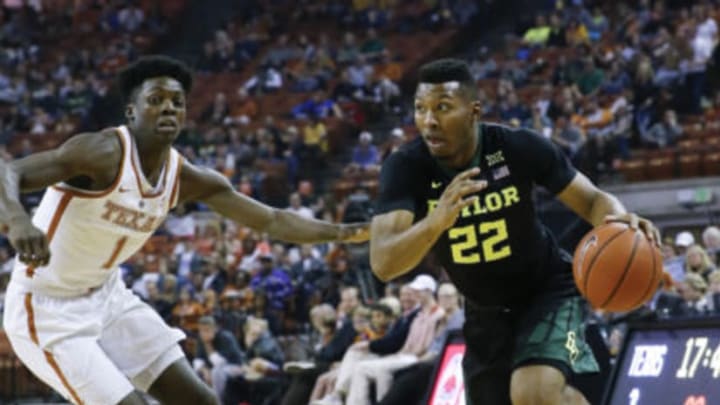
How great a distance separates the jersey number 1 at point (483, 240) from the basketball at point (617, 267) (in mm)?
332

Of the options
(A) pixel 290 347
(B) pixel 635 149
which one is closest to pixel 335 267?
(A) pixel 290 347

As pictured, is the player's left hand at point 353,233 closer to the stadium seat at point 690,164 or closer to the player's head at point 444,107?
the player's head at point 444,107

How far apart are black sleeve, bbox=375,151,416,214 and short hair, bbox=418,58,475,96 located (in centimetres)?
33

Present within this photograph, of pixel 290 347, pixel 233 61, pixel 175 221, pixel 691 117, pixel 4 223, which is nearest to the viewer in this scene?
pixel 4 223

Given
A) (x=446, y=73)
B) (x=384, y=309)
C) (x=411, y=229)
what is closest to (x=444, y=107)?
(x=446, y=73)

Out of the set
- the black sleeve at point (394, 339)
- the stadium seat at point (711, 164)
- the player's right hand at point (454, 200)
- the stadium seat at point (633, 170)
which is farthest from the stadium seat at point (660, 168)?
the player's right hand at point (454, 200)

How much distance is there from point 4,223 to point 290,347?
24.9 ft

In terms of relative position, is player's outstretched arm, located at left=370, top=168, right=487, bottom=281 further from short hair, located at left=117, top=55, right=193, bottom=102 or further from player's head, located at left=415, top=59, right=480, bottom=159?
short hair, located at left=117, top=55, right=193, bottom=102

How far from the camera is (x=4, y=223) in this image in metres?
5.23

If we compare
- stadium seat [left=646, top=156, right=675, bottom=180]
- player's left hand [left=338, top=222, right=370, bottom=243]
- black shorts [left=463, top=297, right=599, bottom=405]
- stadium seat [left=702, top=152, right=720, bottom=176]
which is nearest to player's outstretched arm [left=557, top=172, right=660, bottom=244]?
black shorts [left=463, top=297, right=599, bottom=405]

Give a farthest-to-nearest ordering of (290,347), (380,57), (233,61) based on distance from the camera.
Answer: (233,61), (380,57), (290,347)

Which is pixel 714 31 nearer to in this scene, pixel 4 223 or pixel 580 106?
pixel 580 106

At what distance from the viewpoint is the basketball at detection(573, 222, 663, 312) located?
5262mm

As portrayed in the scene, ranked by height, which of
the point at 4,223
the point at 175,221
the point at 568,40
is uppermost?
the point at 4,223
